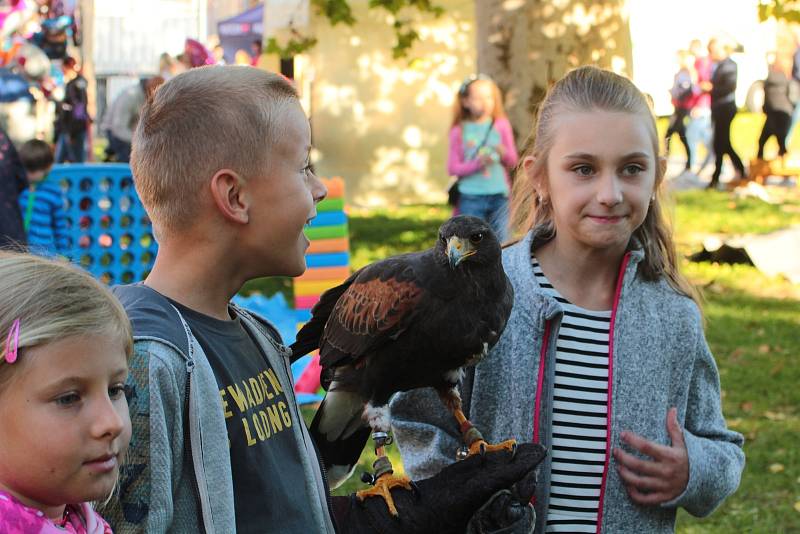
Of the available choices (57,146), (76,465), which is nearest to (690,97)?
(57,146)

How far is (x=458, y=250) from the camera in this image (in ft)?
7.66

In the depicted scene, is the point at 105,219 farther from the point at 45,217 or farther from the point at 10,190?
the point at 10,190

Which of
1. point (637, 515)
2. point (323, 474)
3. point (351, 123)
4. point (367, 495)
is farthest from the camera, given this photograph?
point (351, 123)

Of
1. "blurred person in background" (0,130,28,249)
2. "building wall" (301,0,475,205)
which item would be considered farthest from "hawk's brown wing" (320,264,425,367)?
"building wall" (301,0,475,205)

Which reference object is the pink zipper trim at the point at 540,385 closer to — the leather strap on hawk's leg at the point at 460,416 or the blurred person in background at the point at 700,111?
the leather strap on hawk's leg at the point at 460,416

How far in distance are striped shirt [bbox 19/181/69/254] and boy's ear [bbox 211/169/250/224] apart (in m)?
5.32

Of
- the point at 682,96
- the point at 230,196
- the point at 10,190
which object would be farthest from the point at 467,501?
the point at 682,96

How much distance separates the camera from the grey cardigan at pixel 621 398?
2.47 meters

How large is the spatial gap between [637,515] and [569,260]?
65 cm

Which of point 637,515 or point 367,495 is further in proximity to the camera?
point 637,515

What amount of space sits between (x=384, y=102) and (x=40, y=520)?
49.4ft

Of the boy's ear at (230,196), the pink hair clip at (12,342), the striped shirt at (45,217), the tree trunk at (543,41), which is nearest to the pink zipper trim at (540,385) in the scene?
the boy's ear at (230,196)

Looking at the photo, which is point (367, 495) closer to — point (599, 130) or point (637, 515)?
point (637, 515)

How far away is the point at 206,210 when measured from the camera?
1919 millimetres
